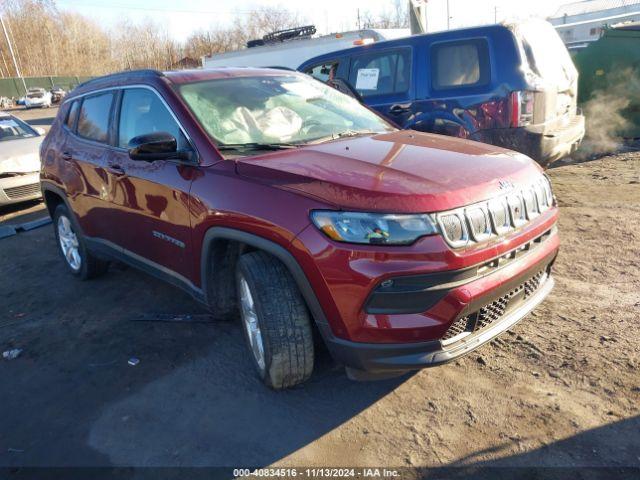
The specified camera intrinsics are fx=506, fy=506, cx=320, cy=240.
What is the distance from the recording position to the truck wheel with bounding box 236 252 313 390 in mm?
2602

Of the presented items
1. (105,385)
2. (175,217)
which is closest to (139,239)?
(175,217)

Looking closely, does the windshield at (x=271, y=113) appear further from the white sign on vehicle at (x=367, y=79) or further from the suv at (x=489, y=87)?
the white sign on vehicle at (x=367, y=79)

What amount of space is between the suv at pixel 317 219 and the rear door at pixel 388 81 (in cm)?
241

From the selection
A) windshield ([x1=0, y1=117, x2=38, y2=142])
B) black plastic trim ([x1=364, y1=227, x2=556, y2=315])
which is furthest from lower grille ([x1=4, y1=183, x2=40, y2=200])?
black plastic trim ([x1=364, y1=227, x2=556, y2=315])

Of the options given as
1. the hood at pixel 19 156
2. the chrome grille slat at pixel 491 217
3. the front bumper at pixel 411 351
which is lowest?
the front bumper at pixel 411 351

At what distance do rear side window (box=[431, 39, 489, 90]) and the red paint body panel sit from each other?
247 cm

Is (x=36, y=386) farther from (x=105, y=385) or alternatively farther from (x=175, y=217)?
(x=175, y=217)

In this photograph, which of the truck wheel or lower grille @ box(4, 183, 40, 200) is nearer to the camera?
the truck wheel

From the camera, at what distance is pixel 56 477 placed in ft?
8.06

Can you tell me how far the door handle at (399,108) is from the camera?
20.2ft

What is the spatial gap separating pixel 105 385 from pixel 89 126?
2.26m

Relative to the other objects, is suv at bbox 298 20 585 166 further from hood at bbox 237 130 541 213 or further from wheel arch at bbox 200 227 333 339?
wheel arch at bbox 200 227 333 339

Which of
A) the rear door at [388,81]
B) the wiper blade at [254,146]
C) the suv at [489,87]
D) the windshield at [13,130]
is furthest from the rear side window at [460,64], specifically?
the windshield at [13,130]

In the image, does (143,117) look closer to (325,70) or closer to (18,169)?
(325,70)
